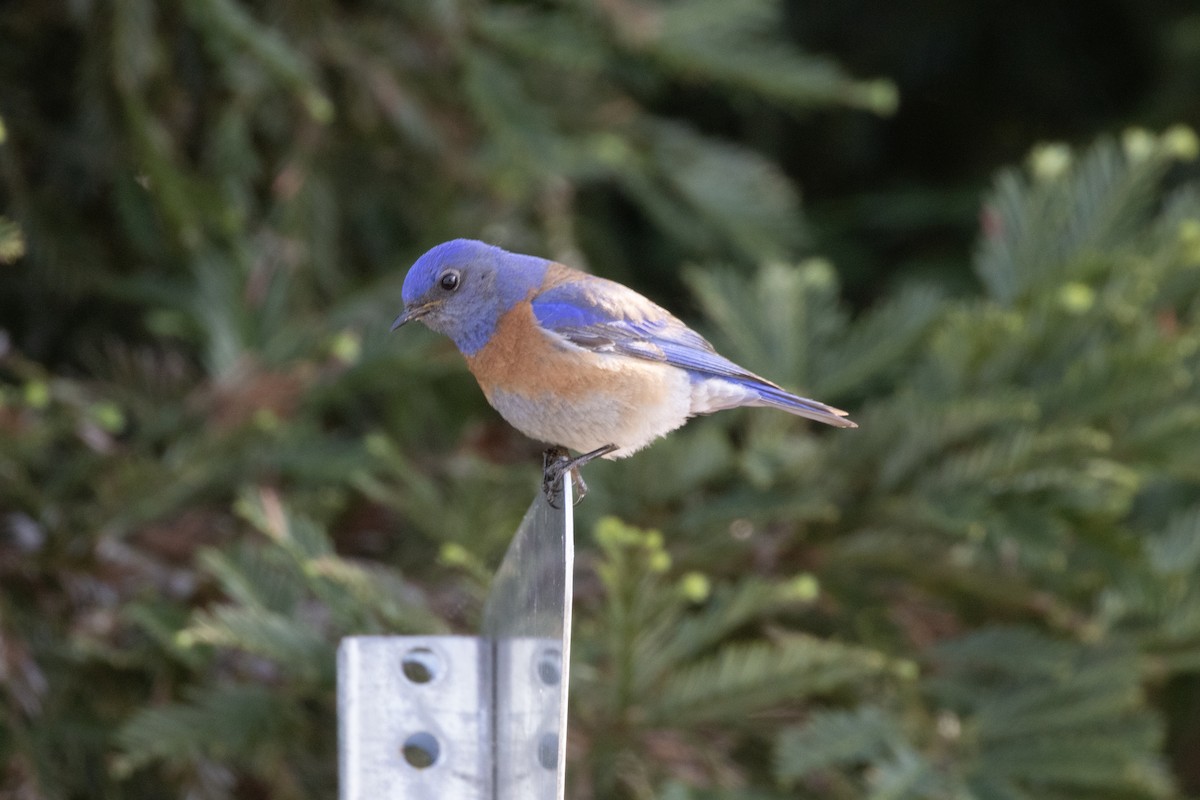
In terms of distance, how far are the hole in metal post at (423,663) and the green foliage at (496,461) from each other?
1.62ft

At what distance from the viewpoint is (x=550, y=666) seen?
1.19 meters

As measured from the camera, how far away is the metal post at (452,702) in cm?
128

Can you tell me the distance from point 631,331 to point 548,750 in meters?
0.91

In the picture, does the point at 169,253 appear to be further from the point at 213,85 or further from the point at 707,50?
the point at 707,50

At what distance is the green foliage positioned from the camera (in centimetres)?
212

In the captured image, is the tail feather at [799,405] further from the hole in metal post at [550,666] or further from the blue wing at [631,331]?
the hole in metal post at [550,666]

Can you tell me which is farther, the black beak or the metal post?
the black beak

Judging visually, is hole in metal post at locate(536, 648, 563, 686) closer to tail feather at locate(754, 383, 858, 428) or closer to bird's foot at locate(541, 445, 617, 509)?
bird's foot at locate(541, 445, 617, 509)

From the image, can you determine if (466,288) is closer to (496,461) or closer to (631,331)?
(631,331)

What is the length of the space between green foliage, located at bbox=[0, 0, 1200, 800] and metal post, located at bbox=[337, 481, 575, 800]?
0.50 m

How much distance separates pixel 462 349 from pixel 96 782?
1068mm

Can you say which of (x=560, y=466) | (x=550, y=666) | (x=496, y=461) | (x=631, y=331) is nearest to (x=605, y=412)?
(x=560, y=466)

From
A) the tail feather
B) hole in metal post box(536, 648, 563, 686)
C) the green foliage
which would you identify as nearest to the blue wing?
the tail feather

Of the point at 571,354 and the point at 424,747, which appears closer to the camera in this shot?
the point at 424,747
